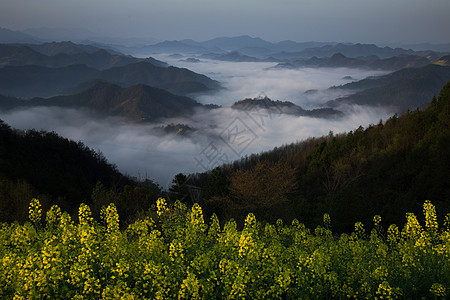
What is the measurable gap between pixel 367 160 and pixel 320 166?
8.90 metres

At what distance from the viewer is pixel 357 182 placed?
47938mm

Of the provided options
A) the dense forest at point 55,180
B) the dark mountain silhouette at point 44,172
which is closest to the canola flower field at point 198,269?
the dense forest at point 55,180

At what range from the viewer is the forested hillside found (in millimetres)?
29047

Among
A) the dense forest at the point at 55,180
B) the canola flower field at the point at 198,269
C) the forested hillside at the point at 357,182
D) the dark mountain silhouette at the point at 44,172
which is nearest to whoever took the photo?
the canola flower field at the point at 198,269

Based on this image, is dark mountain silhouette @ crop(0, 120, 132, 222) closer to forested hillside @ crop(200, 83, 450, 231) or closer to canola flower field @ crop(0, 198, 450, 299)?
forested hillside @ crop(200, 83, 450, 231)

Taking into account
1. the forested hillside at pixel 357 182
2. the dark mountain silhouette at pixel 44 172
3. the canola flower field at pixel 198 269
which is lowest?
the dark mountain silhouette at pixel 44 172

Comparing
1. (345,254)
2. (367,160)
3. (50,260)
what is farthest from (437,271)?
(367,160)

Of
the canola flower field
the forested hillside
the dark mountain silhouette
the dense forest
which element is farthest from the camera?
the dense forest

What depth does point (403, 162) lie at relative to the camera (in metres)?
49.7

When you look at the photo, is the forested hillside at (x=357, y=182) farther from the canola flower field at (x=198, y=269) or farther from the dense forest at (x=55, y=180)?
the canola flower field at (x=198, y=269)

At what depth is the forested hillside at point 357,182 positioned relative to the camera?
29.0 metres

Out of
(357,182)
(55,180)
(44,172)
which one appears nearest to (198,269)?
(357,182)

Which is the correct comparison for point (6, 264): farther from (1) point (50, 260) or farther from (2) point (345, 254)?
(2) point (345, 254)

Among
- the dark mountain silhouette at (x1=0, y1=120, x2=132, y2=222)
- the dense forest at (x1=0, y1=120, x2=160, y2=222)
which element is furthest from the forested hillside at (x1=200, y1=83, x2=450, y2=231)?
the dark mountain silhouette at (x1=0, y1=120, x2=132, y2=222)
